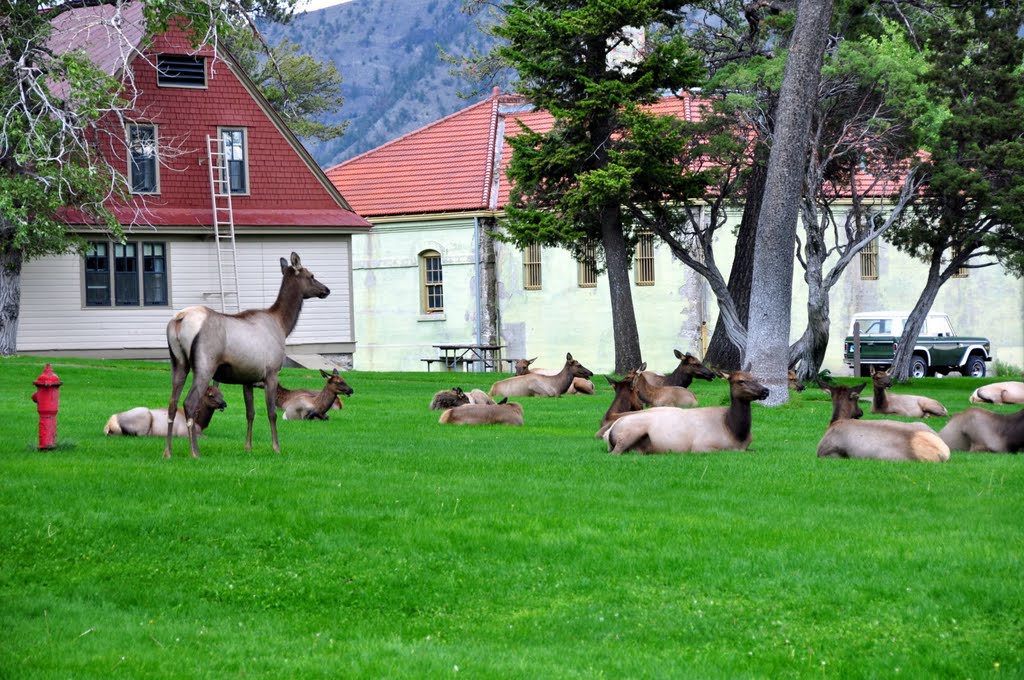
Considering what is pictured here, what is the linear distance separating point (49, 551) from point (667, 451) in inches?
313

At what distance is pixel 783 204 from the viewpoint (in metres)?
26.0

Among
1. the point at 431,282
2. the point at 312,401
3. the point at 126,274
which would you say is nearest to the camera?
the point at 312,401

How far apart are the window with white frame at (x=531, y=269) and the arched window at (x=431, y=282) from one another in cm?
303

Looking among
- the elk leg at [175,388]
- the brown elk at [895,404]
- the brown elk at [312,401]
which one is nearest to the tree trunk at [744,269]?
the brown elk at [895,404]

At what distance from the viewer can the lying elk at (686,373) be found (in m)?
27.0

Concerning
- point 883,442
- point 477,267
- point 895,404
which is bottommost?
point 895,404

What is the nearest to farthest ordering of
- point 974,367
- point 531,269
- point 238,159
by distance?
point 238,159, point 974,367, point 531,269

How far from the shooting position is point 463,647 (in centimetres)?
821

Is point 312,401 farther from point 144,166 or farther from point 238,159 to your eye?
point 238,159

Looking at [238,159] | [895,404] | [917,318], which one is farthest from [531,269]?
[895,404]

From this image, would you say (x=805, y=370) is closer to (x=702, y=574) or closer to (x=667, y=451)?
(x=667, y=451)

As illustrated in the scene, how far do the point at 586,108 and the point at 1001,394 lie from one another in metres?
11.8

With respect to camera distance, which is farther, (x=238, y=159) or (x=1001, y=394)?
(x=238, y=159)

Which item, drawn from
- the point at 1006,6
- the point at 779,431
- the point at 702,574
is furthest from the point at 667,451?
the point at 1006,6
